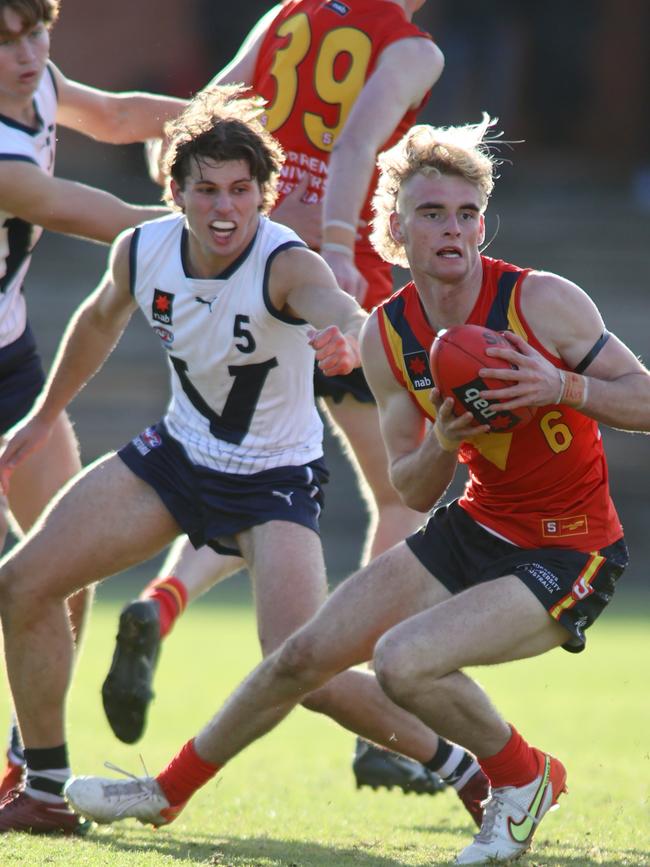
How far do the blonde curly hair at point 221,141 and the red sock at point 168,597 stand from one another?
5.33ft

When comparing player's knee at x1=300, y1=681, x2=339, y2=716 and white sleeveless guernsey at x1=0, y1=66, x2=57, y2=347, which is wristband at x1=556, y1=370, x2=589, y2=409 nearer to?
player's knee at x1=300, y1=681, x2=339, y2=716

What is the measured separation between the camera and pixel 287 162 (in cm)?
668

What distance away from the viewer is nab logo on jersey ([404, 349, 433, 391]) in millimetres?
5035

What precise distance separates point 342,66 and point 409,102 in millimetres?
342

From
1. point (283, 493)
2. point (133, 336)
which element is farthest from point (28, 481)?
point (133, 336)

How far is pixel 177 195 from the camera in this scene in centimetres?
551

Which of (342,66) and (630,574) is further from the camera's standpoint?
(630,574)

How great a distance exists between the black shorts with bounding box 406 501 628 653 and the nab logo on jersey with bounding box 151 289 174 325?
45.2 inches

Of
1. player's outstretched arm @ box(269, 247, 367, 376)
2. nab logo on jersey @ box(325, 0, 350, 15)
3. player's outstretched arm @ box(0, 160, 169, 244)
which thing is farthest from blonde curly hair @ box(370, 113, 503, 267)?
nab logo on jersey @ box(325, 0, 350, 15)

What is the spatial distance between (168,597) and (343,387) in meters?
1.09

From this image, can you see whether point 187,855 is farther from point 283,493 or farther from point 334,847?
point 283,493

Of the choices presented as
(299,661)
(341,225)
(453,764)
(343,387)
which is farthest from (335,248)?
(453,764)

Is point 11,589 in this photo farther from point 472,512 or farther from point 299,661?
point 472,512

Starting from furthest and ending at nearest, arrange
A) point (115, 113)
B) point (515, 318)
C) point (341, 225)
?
1. point (115, 113)
2. point (341, 225)
3. point (515, 318)
